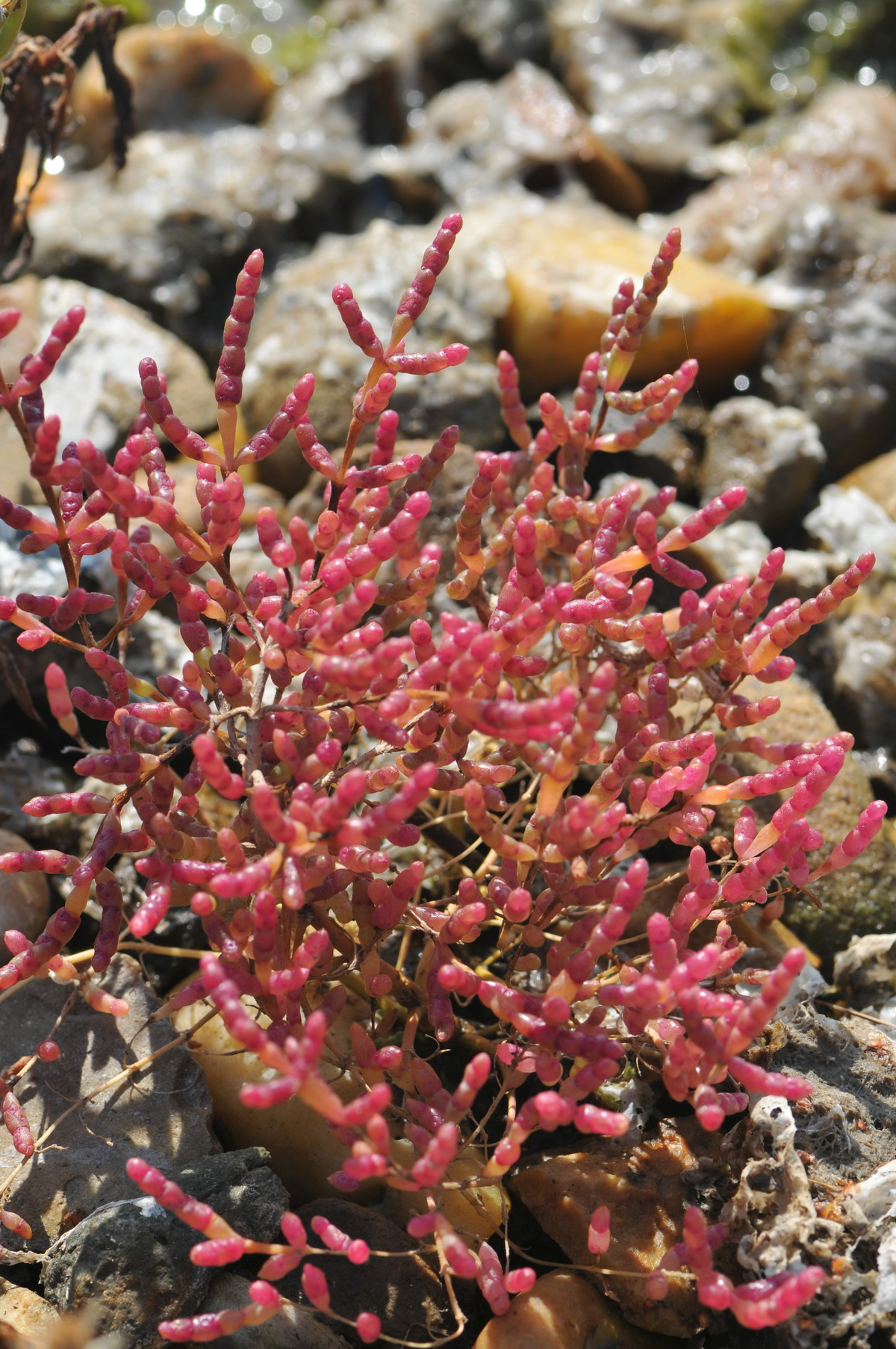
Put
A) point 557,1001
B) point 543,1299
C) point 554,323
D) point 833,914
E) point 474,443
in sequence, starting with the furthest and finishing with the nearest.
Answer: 1. point 554,323
2. point 474,443
3. point 833,914
4. point 543,1299
5. point 557,1001

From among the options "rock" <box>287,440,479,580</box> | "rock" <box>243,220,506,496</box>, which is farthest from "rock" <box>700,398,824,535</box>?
"rock" <box>287,440,479,580</box>

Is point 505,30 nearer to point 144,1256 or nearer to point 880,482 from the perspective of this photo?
point 880,482

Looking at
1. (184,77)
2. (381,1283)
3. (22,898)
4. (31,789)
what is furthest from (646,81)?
(381,1283)

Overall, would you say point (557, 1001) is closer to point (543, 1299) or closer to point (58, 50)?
point (543, 1299)

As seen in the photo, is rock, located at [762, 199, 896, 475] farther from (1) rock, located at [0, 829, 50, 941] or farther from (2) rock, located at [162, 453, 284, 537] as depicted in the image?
(1) rock, located at [0, 829, 50, 941]

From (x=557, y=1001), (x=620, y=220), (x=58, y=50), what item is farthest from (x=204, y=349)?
(x=557, y=1001)

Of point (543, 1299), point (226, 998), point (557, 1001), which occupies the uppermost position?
point (226, 998)

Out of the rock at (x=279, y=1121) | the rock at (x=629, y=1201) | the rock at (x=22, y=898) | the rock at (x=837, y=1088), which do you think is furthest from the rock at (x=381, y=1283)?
the rock at (x=22, y=898)
